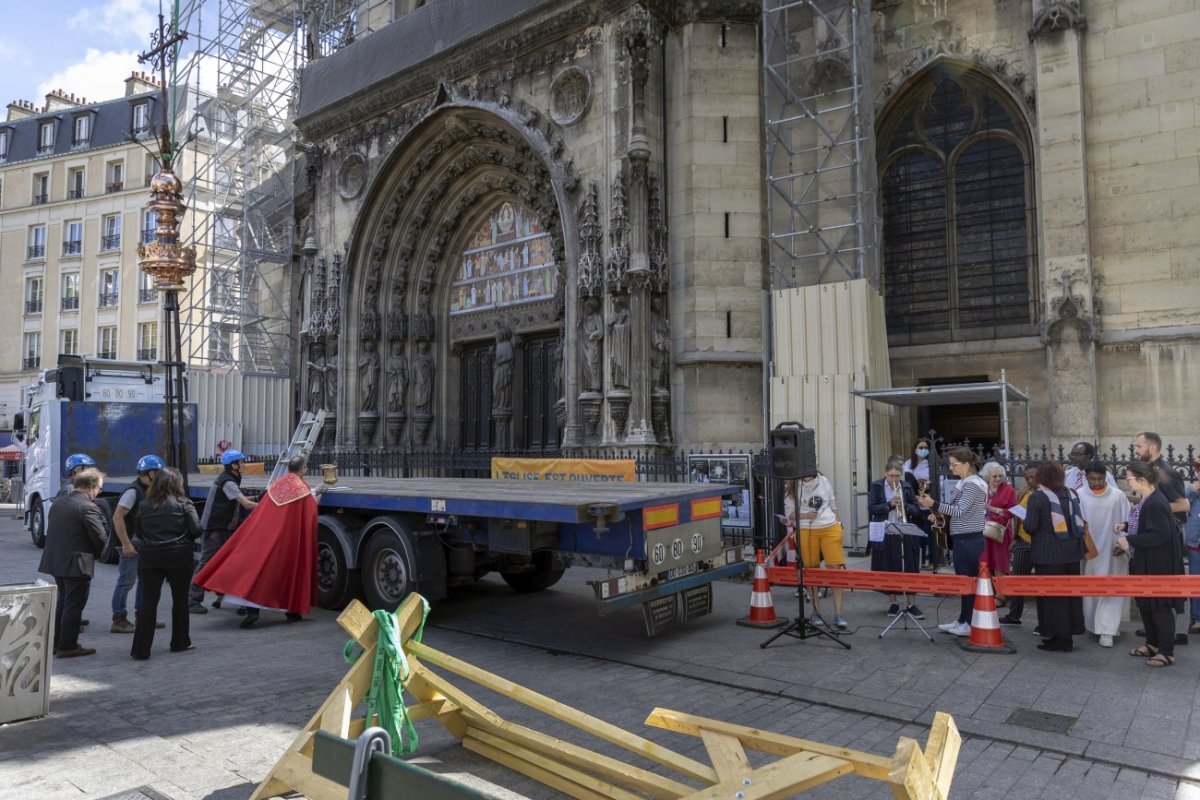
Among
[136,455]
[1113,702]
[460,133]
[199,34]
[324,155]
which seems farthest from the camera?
[199,34]

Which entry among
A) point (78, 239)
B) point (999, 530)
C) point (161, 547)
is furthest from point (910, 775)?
point (78, 239)

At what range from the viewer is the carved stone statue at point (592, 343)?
14.5 m

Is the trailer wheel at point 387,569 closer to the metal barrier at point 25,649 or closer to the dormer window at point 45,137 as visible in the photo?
the metal barrier at point 25,649

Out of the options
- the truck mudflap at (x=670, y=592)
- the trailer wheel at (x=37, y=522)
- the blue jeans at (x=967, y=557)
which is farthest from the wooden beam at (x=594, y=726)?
→ the trailer wheel at (x=37, y=522)

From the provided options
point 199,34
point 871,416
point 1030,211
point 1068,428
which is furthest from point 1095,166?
point 199,34

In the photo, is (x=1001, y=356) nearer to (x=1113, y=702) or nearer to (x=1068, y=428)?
(x=1068, y=428)

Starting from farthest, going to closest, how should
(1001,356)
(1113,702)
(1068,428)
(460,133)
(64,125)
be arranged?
(64,125) < (460,133) < (1001,356) < (1068,428) < (1113,702)

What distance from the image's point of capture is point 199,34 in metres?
25.4

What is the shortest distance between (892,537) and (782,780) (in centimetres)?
554

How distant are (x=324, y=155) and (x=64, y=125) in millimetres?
28324

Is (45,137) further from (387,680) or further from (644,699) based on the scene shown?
(387,680)

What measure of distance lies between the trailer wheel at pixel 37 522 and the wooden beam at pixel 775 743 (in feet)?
47.3

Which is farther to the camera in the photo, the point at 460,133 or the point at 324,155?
the point at 324,155

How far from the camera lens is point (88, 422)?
1452 cm
